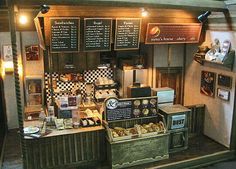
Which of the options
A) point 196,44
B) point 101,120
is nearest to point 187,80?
point 196,44

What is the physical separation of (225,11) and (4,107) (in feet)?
22.6

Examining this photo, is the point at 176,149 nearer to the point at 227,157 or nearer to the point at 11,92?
the point at 227,157

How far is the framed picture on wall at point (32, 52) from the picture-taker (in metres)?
7.94

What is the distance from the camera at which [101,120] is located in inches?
255

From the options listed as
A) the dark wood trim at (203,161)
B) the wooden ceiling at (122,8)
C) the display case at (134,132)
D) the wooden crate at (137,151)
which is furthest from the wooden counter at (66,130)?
the wooden ceiling at (122,8)

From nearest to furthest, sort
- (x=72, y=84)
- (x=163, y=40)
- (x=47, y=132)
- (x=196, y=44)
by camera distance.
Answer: (x=47, y=132), (x=163, y=40), (x=196, y=44), (x=72, y=84)

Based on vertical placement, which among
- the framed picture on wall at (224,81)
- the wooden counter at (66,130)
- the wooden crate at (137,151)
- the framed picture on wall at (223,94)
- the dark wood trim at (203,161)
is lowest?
the dark wood trim at (203,161)

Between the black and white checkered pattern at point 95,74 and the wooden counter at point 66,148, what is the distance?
2.74 meters

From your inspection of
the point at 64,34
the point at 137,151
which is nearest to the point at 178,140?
the point at 137,151

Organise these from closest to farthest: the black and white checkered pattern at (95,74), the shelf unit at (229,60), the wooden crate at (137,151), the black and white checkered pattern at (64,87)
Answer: the wooden crate at (137,151) → the shelf unit at (229,60) → the black and white checkered pattern at (64,87) → the black and white checkered pattern at (95,74)

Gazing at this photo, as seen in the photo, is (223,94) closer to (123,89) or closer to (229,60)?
(229,60)

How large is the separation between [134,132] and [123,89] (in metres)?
2.61

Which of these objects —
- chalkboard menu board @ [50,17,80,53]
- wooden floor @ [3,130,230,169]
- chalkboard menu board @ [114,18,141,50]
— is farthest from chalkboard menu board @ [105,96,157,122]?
chalkboard menu board @ [50,17,80,53]

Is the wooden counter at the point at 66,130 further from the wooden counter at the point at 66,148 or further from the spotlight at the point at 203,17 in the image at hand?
the spotlight at the point at 203,17
